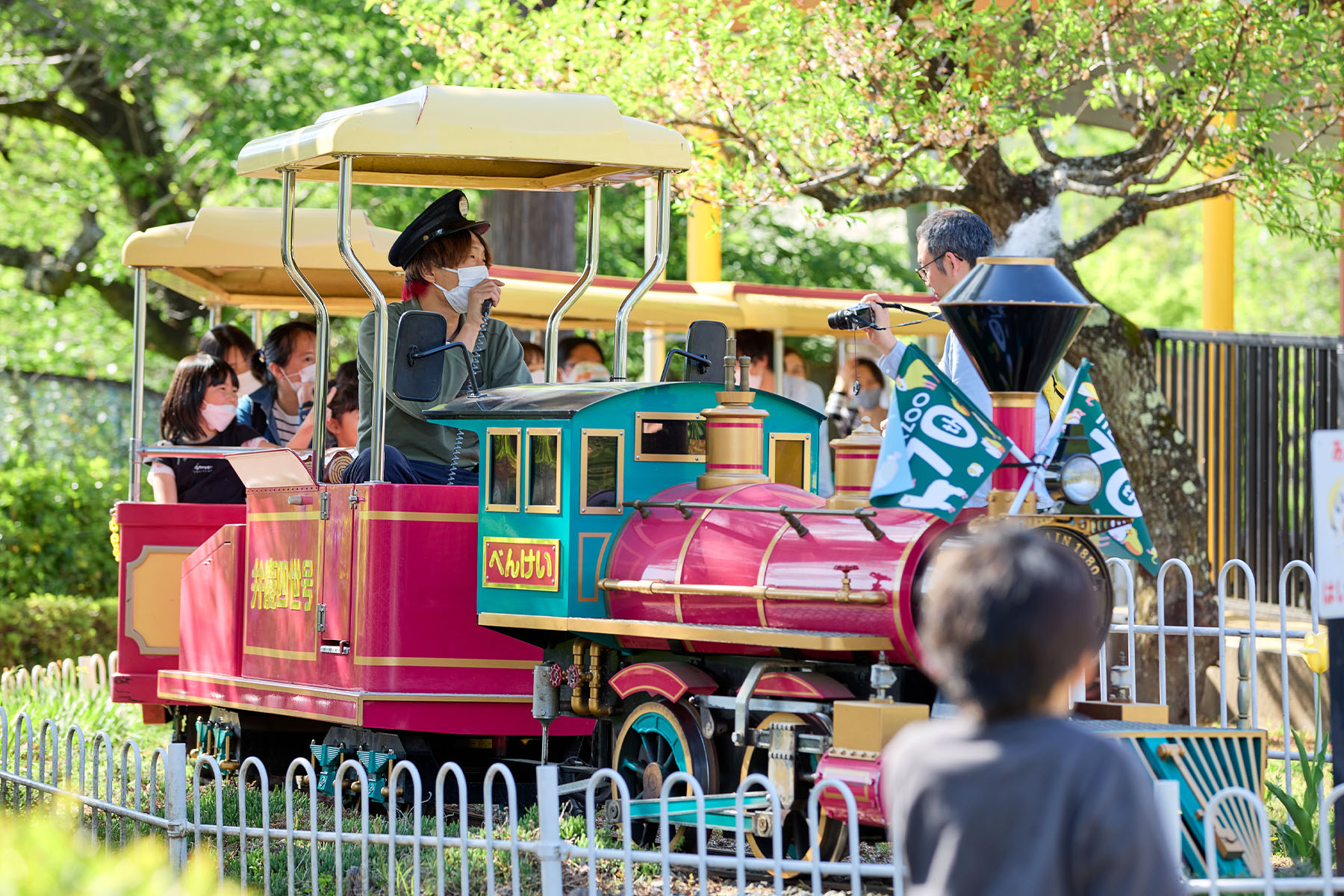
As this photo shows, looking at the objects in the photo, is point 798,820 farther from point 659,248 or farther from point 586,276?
point 586,276

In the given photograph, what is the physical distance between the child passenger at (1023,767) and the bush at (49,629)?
38.2ft

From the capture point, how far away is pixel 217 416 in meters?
9.12

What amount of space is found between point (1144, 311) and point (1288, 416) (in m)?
22.7

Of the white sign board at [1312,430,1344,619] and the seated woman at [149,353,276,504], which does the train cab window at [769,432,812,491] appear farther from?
the seated woman at [149,353,276,504]

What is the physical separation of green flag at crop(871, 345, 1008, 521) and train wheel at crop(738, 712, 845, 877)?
84 centimetres

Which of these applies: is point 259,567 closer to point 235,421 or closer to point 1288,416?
point 235,421

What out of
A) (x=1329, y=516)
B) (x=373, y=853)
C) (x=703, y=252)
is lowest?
(x=373, y=853)

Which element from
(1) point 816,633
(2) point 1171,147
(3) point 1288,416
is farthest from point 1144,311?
(1) point 816,633

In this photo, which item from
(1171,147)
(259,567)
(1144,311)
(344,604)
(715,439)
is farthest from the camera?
(1144,311)

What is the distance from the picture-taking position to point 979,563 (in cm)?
263

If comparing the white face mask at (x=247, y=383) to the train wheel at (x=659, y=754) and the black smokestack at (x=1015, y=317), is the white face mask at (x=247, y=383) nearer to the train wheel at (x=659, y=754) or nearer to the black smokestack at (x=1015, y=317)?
the train wheel at (x=659, y=754)

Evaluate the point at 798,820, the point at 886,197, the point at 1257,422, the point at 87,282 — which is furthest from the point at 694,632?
the point at 87,282

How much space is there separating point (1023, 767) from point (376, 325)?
4741mm

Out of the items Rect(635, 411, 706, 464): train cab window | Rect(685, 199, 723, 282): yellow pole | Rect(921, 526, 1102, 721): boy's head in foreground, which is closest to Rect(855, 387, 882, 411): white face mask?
Rect(685, 199, 723, 282): yellow pole
